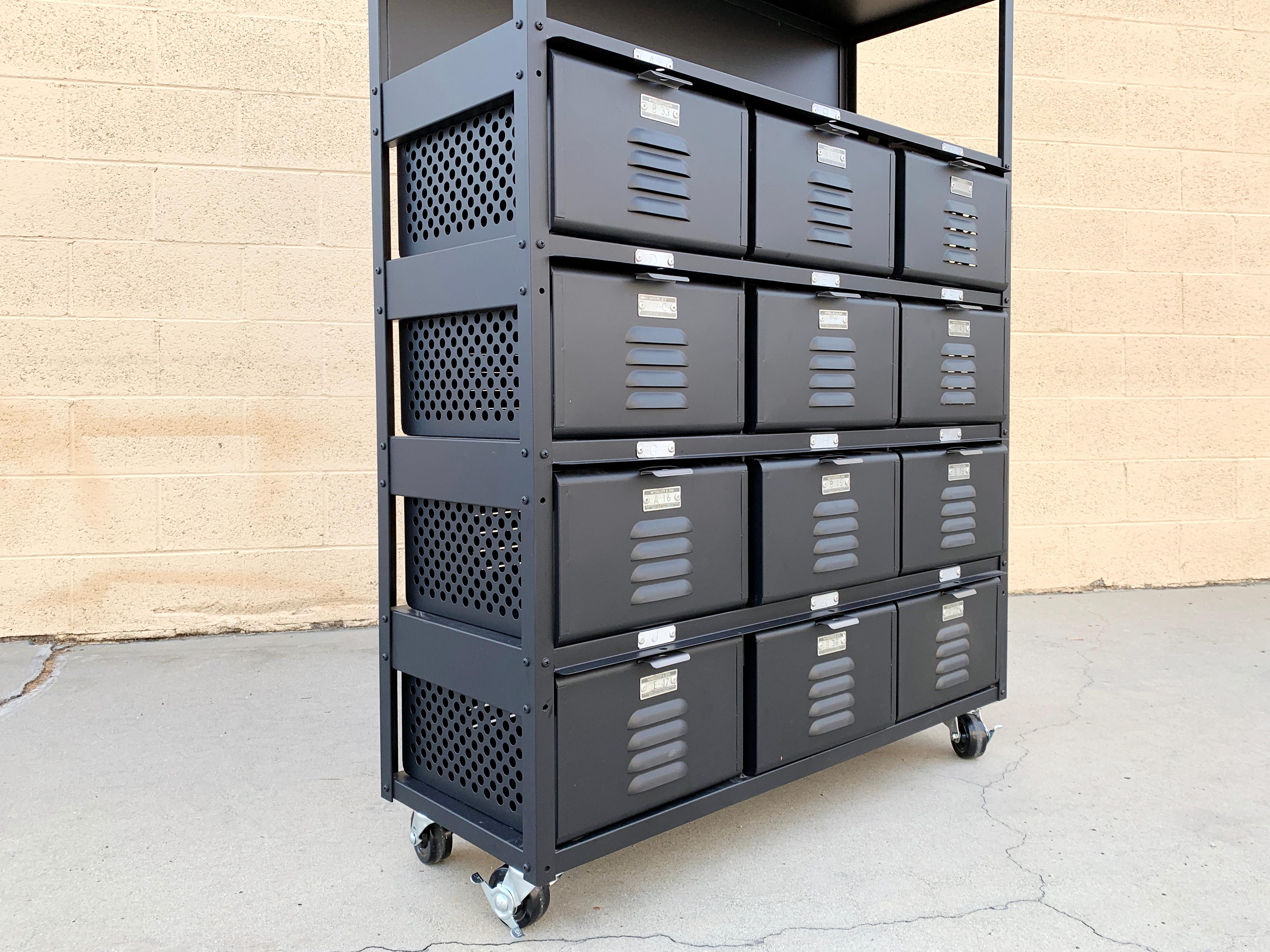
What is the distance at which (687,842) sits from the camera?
6.10 feet

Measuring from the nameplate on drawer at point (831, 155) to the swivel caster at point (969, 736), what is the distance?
1.33 metres

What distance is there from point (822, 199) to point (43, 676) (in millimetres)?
2704

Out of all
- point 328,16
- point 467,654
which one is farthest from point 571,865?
point 328,16

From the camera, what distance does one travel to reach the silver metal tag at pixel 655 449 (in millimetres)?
1576

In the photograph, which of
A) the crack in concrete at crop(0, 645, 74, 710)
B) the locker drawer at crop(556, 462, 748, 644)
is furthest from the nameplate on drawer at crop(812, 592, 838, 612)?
the crack in concrete at crop(0, 645, 74, 710)

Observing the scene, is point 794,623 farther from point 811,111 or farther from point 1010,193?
point 1010,193

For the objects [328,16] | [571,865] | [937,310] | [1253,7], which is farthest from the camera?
[1253,7]

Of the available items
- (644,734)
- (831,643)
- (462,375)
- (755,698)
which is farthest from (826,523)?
(462,375)

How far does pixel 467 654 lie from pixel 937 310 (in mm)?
1331

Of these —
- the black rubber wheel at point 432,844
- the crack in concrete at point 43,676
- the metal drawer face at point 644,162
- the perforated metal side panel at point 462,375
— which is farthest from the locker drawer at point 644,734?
the crack in concrete at point 43,676

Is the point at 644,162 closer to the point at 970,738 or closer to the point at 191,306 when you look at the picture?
the point at 970,738

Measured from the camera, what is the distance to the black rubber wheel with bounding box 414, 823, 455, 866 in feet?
5.74

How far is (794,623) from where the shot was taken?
1.89 meters

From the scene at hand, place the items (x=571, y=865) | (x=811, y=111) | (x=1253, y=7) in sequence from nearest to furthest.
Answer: (x=571, y=865)
(x=811, y=111)
(x=1253, y=7)
